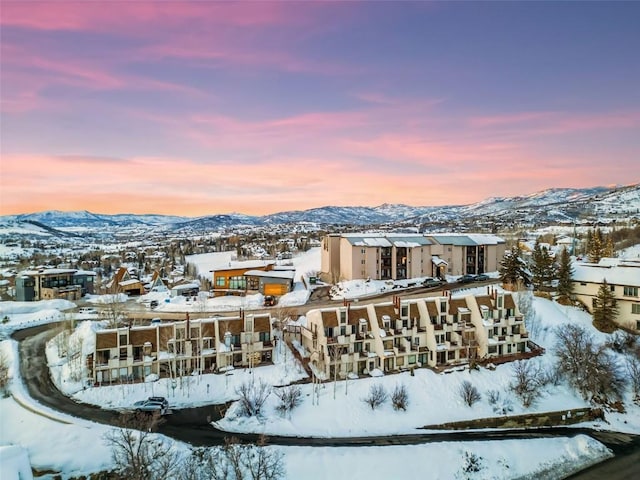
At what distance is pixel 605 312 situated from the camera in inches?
2130

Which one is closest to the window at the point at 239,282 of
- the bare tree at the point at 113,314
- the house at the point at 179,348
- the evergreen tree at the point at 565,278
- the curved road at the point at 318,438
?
the bare tree at the point at 113,314

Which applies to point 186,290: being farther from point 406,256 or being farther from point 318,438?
point 318,438

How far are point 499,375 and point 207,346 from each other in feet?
105

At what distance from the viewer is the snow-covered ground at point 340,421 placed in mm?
31016

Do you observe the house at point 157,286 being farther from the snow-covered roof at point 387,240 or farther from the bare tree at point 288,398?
the bare tree at point 288,398

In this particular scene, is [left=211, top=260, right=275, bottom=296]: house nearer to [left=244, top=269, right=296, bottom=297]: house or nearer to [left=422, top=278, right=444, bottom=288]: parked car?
[left=244, top=269, right=296, bottom=297]: house

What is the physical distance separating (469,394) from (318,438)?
15.9 meters

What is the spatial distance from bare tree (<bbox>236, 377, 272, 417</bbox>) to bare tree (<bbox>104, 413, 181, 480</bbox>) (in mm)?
7280

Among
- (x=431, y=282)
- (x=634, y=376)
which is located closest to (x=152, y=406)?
(x=634, y=376)

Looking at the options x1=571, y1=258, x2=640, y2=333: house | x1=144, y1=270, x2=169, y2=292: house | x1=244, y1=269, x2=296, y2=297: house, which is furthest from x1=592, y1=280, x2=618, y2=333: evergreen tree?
x1=144, y1=270, x2=169, y2=292: house

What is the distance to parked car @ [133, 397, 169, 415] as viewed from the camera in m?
36.8

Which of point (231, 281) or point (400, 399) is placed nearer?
point (400, 399)

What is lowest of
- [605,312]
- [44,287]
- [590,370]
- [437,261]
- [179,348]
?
[590,370]

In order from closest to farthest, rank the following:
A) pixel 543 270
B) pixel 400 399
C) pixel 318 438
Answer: pixel 318 438 → pixel 400 399 → pixel 543 270
